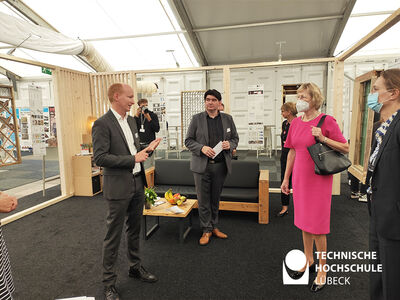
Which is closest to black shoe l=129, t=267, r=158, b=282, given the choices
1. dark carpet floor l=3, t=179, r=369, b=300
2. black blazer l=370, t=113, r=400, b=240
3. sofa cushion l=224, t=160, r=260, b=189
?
dark carpet floor l=3, t=179, r=369, b=300

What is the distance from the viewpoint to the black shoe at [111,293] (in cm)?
203

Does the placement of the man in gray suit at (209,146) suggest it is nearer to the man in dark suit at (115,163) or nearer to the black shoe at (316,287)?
the man in dark suit at (115,163)

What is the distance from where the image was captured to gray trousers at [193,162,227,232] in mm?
2857

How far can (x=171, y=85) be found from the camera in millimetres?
9570

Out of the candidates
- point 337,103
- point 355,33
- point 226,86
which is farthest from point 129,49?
point 355,33

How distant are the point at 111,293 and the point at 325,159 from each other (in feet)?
6.33

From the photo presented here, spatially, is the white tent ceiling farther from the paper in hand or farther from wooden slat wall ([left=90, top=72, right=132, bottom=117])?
the paper in hand

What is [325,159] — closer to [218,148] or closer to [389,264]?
[389,264]

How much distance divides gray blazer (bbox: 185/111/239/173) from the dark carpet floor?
917mm

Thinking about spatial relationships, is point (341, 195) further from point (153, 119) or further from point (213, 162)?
point (153, 119)

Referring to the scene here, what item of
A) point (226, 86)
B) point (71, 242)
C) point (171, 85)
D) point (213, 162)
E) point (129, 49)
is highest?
point (129, 49)

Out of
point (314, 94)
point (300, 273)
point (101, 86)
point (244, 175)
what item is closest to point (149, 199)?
point (244, 175)

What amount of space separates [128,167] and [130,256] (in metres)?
0.90

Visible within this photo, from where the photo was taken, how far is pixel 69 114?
4.93 metres
